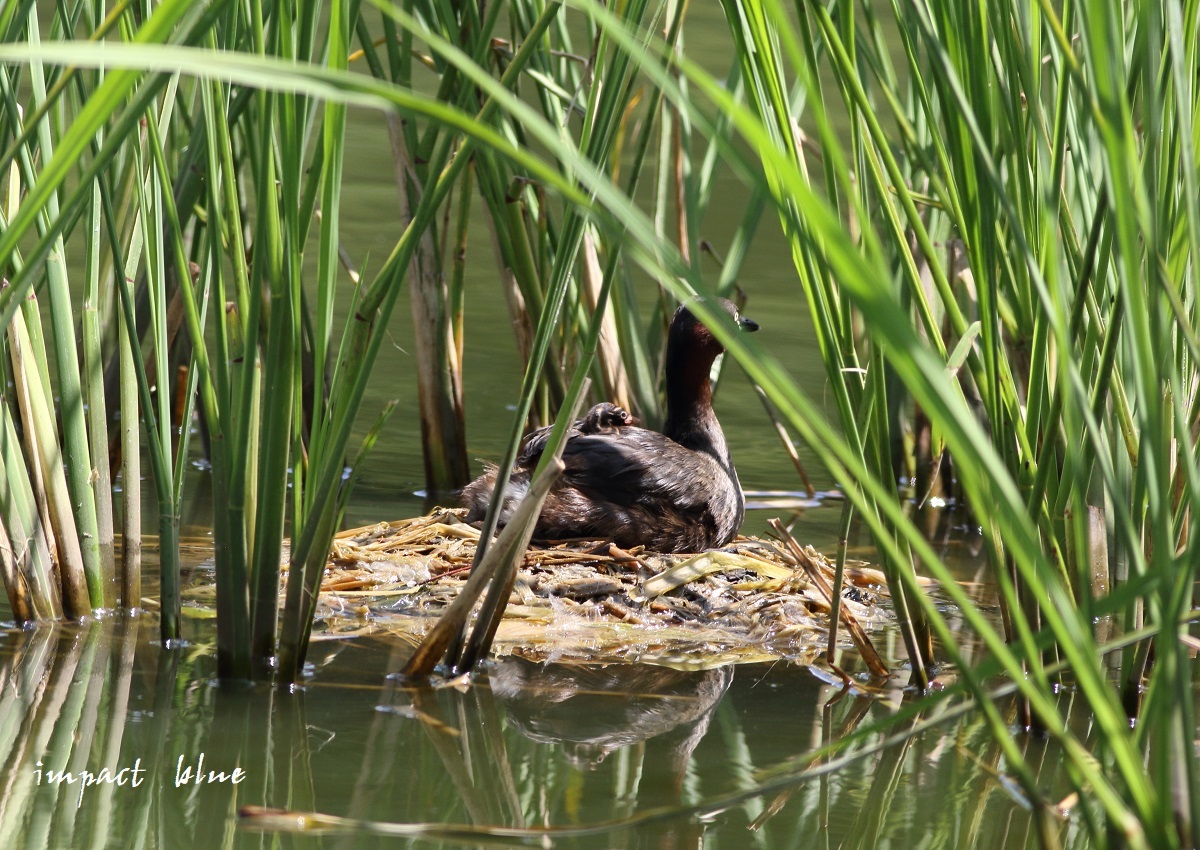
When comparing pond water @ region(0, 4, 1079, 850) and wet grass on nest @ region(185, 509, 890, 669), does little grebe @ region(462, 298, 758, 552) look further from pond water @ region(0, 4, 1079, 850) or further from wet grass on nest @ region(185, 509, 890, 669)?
pond water @ region(0, 4, 1079, 850)

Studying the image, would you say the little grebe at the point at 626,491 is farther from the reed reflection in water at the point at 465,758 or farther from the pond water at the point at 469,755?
the reed reflection in water at the point at 465,758

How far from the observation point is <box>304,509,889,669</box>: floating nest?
3.01 metres

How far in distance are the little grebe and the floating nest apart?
8cm

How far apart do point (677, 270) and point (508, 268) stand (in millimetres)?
3318

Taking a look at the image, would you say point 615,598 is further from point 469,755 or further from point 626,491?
point 469,755

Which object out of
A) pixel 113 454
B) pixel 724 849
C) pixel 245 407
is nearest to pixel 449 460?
pixel 113 454

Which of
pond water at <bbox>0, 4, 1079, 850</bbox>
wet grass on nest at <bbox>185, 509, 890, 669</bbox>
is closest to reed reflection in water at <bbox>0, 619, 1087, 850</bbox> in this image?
pond water at <bbox>0, 4, 1079, 850</bbox>

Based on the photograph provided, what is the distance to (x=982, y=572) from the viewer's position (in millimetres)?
3863

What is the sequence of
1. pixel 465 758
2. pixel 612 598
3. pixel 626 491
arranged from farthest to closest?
pixel 626 491 < pixel 612 598 < pixel 465 758

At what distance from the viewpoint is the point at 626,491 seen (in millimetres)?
3938

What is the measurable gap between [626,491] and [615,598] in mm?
643

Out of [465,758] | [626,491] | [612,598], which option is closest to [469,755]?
[465,758]

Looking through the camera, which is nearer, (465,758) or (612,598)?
(465,758)

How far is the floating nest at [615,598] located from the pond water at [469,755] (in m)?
0.13
